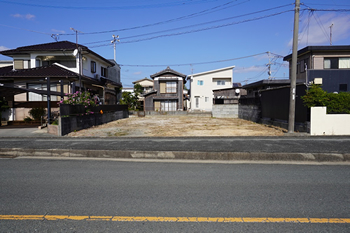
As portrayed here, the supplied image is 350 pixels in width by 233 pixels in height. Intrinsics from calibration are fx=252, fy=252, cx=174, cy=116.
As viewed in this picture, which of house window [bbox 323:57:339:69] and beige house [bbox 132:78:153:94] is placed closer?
house window [bbox 323:57:339:69]

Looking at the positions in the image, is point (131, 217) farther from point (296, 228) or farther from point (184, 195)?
point (296, 228)

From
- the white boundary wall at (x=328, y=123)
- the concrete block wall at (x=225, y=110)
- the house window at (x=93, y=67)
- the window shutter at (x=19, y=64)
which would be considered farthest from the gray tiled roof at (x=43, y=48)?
the white boundary wall at (x=328, y=123)

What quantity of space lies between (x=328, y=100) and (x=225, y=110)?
1485 cm

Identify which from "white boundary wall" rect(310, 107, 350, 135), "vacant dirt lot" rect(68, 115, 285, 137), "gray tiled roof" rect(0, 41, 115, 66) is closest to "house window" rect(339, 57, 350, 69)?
"vacant dirt lot" rect(68, 115, 285, 137)

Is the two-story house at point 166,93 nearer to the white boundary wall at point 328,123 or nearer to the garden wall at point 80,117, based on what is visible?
the garden wall at point 80,117

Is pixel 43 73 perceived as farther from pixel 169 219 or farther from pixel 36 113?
pixel 169 219

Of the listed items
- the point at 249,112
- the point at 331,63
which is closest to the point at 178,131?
the point at 249,112

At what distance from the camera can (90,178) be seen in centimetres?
557

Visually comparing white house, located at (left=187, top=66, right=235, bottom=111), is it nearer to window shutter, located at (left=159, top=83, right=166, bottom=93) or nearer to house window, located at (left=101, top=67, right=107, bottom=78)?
window shutter, located at (left=159, top=83, right=166, bottom=93)

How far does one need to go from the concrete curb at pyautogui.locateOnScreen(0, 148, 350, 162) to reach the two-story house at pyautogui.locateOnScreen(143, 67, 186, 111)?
2837 cm

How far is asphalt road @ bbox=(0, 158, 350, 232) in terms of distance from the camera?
3.40m

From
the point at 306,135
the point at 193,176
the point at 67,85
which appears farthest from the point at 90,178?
the point at 67,85

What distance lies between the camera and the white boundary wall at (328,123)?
458 inches

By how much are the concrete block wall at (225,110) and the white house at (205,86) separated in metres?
14.6
